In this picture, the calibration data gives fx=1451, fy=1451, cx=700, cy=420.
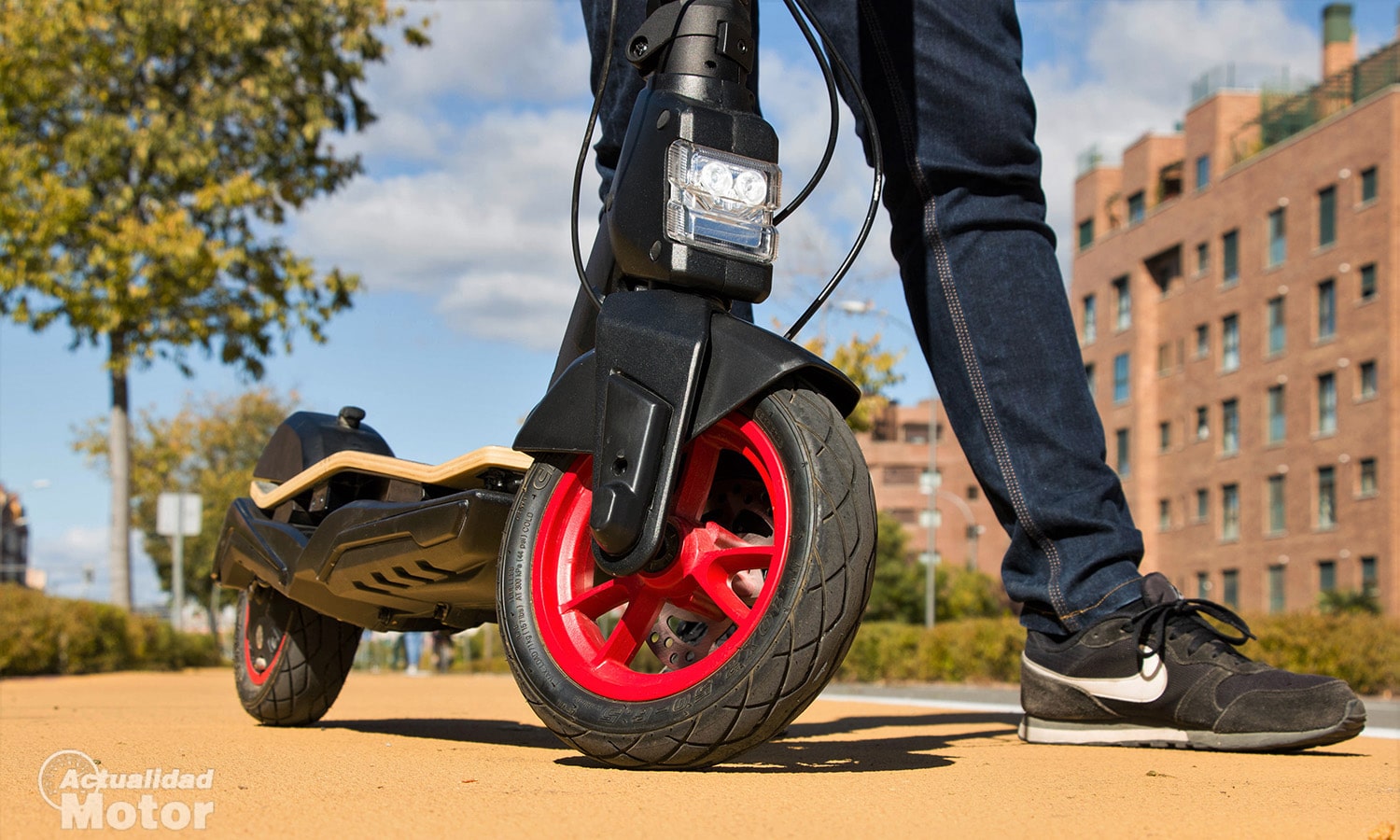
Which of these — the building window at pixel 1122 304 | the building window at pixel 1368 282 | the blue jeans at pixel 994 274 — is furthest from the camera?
the building window at pixel 1122 304

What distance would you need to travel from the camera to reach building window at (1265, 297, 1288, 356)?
143 ft

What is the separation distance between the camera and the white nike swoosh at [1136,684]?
290 centimetres

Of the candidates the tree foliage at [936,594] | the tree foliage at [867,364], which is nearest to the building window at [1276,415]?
the tree foliage at [936,594]

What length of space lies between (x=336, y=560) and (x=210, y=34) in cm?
1442

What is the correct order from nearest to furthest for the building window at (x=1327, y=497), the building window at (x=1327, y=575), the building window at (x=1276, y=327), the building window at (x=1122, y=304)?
1. the building window at (x=1327, y=575)
2. the building window at (x=1327, y=497)
3. the building window at (x=1276, y=327)
4. the building window at (x=1122, y=304)

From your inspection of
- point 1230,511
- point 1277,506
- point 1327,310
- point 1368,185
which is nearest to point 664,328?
point 1368,185

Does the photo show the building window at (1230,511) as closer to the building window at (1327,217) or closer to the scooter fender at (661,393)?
the building window at (1327,217)

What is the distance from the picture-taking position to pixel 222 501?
38625 mm

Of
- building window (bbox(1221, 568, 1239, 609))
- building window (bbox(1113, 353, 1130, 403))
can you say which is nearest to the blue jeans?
building window (bbox(1221, 568, 1239, 609))

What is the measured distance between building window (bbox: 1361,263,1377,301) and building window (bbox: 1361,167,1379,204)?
5.85ft

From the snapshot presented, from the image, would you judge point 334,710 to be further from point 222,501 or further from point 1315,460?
point 1315,460

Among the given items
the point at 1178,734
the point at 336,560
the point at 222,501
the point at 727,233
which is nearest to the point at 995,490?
the point at 1178,734

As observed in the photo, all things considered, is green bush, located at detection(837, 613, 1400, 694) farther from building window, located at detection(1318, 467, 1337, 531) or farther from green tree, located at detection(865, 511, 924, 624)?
green tree, located at detection(865, 511, 924, 624)

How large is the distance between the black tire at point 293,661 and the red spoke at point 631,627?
1515 mm
